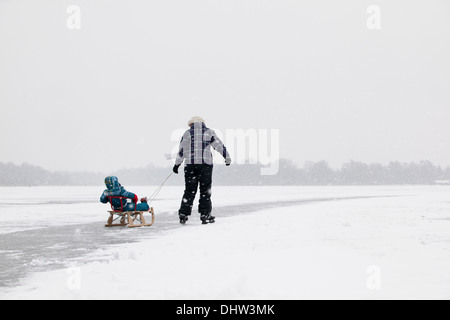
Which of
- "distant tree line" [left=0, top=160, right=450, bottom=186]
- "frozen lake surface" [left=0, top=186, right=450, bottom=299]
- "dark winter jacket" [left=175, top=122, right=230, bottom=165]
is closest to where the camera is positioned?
"frozen lake surface" [left=0, top=186, right=450, bottom=299]

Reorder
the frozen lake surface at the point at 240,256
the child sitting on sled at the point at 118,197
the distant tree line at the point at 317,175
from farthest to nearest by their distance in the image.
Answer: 1. the distant tree line at the point at 317,175
2. the child sitting on sled at the point at 118,197
3. the frozen lake surface at the point at 240,256

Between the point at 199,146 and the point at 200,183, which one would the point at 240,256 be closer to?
the point at 200,183

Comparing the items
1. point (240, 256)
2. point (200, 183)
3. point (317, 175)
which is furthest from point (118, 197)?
point (317, 175)

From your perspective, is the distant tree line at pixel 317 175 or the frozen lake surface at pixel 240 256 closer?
the frozen lake surface at pixel 240 256

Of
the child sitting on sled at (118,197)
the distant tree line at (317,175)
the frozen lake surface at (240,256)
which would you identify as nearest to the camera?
the frozen lake surface at (240,256)

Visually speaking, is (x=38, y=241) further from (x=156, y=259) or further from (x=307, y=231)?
(x=307, y=231)

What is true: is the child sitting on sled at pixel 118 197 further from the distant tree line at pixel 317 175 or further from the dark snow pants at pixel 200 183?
the distant tree line at pixel 317 175

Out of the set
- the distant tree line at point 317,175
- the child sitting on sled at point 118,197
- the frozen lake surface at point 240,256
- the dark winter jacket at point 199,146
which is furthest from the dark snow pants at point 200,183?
the distant tree line at point 317,175

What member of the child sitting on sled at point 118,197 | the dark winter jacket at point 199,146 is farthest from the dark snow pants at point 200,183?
the child sitting on sled at point 118,197

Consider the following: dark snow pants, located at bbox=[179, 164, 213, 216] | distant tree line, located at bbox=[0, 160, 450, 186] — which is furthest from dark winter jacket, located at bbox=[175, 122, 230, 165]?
distant tree line, located at bbox=[0, 160, 450, 186]

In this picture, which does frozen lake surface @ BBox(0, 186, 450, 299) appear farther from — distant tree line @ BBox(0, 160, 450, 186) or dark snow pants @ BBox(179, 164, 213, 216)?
distant tree line @ BBox(0, 160, 450, 186)

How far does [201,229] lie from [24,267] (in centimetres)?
408

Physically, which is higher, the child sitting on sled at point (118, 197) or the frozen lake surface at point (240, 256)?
the child sitting on sled at point (118, 197)

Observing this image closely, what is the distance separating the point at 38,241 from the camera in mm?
7652
